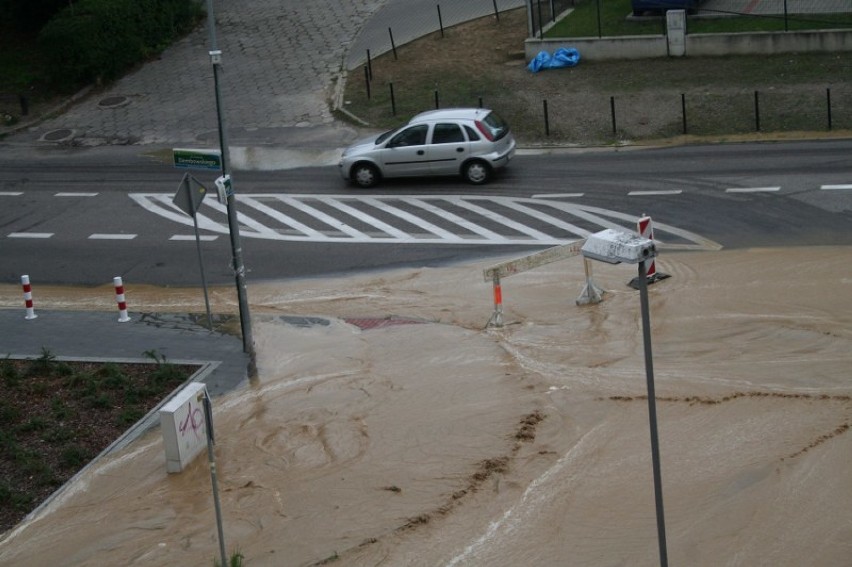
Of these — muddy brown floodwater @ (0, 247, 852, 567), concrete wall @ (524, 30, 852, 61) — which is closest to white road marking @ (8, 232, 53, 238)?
muddy brown floodwater @ (0, 247, 852, 567)

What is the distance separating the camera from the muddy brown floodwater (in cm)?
1224

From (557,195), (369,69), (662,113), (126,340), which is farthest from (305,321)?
(369,69)

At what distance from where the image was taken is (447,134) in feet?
83.7

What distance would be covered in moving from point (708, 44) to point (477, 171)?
10039 mm

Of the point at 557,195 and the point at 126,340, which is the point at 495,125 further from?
the point at 126,340

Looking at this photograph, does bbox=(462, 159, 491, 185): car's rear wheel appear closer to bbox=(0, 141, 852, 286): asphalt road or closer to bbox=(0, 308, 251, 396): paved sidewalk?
bbox=(0, 141, 852, 286): asphalt road

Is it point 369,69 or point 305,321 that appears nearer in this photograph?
point 305,321

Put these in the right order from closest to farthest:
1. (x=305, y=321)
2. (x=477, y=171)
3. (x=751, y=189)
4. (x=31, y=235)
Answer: (x=305, y=321), (x=751, y=189), (x=31, y=235), (x=477, y=171)

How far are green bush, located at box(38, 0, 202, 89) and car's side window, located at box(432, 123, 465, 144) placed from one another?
14.8 meters

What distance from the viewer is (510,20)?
36969 mm

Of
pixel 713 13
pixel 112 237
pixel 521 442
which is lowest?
pixel 521 442

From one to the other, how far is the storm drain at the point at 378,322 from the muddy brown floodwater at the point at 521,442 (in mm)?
Result: 64

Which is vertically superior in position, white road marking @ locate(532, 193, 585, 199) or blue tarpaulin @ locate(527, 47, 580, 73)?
blue tarpaulin @ locate(527, 47, 580, 73)

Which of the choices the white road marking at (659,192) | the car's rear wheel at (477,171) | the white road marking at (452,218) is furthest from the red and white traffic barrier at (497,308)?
the car's rear wheel at (477,171)
